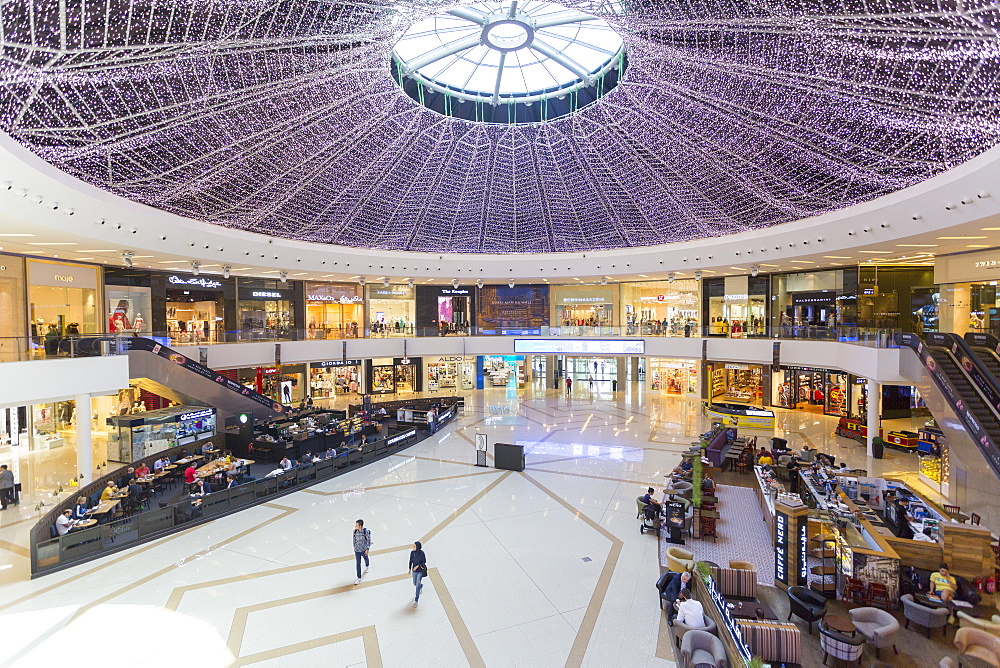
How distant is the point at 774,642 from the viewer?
7.40 m

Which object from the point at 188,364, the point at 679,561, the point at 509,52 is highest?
the point at 509,52

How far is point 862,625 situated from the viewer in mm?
7922

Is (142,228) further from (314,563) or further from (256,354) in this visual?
(314,563)

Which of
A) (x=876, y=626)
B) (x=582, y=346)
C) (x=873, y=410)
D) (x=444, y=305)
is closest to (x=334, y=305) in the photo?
(x=444, y=305)

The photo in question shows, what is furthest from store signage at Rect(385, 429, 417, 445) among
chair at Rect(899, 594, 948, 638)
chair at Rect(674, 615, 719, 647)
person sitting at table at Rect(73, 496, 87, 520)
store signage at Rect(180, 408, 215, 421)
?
chair at Rect(899, 594, 948, 638)

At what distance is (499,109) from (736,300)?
59.4 ft

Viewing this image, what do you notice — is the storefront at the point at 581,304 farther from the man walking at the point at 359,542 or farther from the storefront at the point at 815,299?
the man walking at the point at 359,542

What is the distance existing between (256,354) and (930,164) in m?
28.1

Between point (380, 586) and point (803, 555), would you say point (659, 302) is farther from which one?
point (380, 586)

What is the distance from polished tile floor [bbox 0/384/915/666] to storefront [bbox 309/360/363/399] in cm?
1837

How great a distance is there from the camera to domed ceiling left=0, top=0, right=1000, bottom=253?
472 inches

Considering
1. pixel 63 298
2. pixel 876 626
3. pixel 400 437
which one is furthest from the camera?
pixel 63 298

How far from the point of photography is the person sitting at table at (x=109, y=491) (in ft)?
45.3

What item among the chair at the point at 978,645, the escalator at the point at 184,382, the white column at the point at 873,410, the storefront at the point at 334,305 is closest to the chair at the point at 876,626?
the chair at the point at 978,645
